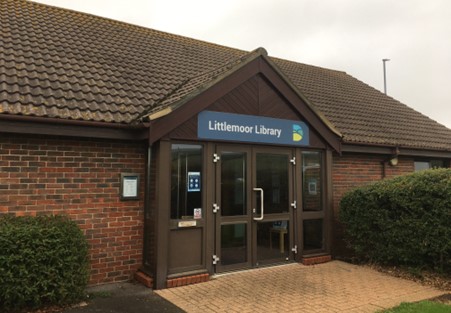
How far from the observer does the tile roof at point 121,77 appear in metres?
6.25

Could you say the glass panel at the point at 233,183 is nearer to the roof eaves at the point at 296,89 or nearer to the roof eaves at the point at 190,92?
the roof eaves at the point at 190,92

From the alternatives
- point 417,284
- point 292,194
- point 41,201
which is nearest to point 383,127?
point 292,194

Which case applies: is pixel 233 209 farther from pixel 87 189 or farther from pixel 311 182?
pixel 87 189

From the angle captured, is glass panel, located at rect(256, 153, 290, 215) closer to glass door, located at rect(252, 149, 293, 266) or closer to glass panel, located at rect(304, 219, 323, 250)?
glass door, located at rect(252, 149, 293, 266)

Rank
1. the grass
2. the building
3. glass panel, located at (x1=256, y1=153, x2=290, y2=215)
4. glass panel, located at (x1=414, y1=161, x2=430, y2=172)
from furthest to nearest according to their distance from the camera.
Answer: glass panel, located at (x1=414, y1=161, x2=430, y2=172) < glass panel, located at (x1=256, y1=153, x2=290, y2=215) < the building < the grass

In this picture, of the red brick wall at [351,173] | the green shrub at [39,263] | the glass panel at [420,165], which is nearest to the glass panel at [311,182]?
the red brick wall at [351,173]

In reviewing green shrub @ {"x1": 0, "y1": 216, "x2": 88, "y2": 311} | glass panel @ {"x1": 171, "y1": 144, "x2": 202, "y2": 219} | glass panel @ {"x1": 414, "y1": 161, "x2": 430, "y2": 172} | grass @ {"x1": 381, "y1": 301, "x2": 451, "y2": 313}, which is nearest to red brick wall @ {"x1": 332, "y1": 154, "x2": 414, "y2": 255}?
glass panel @ {"x1": 414, "y1": 161, "x2": 430, "y2": 172}

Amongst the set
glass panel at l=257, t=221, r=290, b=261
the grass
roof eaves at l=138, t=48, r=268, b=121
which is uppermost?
roof eaves at l=138, t=48, r=268, b=121

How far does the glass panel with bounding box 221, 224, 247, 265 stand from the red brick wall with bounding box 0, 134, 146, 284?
1.42 metres

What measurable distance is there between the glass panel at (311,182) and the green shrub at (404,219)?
552 millimetres

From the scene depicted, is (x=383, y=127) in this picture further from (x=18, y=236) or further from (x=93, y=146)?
(x=18, y=236)

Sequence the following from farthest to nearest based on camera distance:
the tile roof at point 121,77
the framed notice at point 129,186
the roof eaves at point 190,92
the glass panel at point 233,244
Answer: the glass panel at point 233,244 < the framed notice at point 129,186 < the tile roof at point 121,77 < the roof eaves at point 190,92

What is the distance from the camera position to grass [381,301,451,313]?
4957 millimetres

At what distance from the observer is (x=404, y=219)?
6.94 metres
